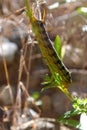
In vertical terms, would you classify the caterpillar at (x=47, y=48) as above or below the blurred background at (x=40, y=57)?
below

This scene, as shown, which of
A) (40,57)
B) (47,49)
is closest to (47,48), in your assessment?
(47,49)

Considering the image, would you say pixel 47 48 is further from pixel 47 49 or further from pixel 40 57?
pixel 40 57

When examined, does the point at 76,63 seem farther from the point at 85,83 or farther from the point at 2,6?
the point at 2,6

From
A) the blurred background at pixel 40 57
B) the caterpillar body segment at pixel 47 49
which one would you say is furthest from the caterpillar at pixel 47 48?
the blurred background at pixel 40 57

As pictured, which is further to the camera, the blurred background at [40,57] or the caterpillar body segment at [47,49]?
the blurred background at [40,57]

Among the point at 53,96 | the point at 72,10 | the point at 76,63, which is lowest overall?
the point at 53,96

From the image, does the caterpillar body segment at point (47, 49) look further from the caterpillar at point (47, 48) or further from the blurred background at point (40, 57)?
the blurred background at point (40, 57)

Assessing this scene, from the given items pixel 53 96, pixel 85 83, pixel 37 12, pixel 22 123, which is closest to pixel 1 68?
pixel 53 96

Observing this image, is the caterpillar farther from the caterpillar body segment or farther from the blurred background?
the blurred background
